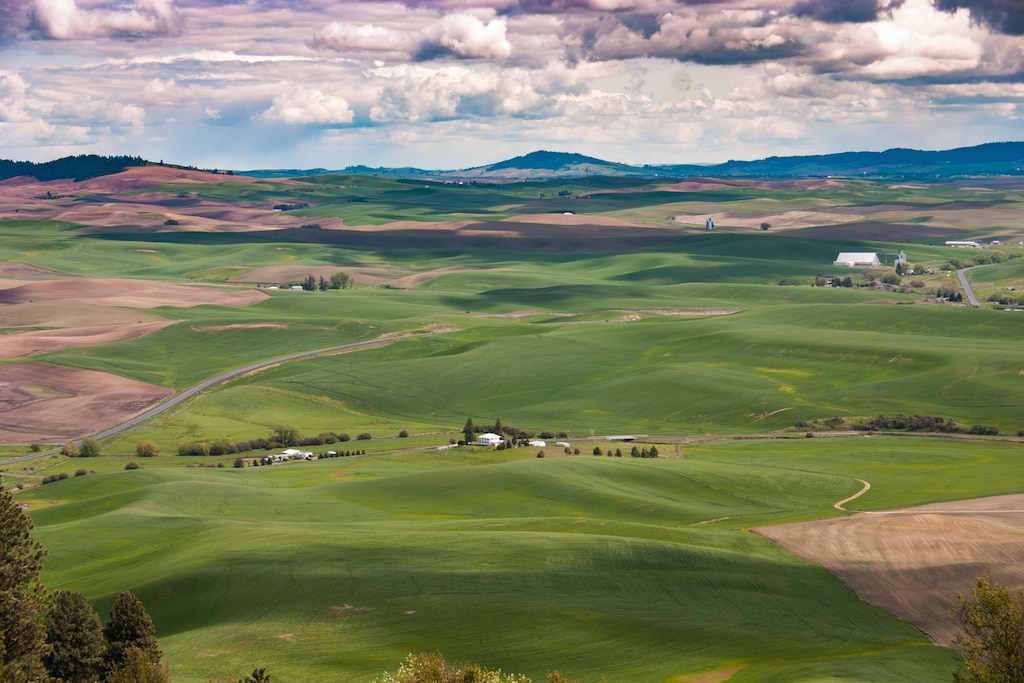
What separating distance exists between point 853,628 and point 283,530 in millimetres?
42397

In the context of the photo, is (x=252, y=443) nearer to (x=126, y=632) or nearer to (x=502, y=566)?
(x=502, y=566)

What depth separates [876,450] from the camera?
124m

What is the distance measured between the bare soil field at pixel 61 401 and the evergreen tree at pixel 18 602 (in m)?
89.8

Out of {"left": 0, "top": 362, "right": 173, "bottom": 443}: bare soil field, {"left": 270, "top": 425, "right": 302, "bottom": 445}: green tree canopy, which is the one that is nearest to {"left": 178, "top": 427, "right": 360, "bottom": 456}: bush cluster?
{"left": 270, "top": 425, "right": 302, "bottom": 445}: green tree canopy

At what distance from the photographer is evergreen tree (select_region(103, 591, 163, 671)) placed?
59.6m

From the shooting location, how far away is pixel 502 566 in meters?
76.2

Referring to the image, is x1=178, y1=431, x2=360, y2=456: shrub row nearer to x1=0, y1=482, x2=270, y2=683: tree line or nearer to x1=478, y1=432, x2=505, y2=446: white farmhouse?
x1=478, y1=432, x2=505, y2=446: white farmhouse

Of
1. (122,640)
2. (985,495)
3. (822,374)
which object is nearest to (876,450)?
(985,495)

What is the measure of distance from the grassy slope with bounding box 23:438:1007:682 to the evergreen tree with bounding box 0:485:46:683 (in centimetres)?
955

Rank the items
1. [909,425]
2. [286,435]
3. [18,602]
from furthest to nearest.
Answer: [286,435], [909,425], [18,602]

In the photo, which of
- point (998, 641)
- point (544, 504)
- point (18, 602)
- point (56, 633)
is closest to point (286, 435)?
point (544, 504)

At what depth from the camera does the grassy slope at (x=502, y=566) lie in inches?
2505

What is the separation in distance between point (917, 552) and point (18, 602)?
5679 cm

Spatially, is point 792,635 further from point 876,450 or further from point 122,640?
point 876,450
